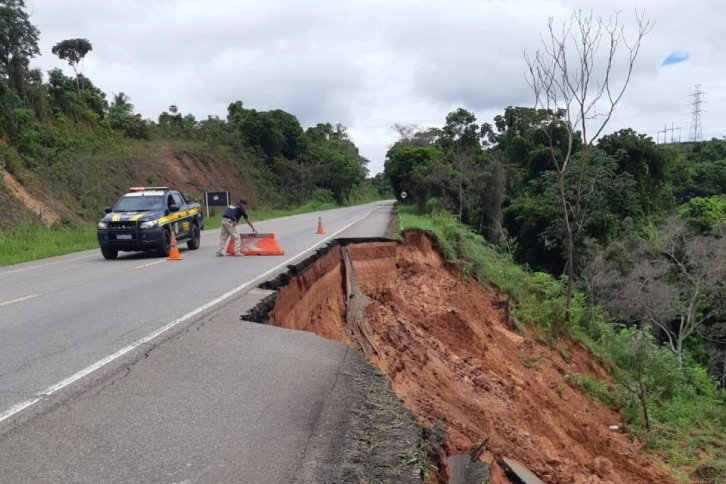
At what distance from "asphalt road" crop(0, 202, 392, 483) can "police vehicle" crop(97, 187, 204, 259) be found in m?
5.71

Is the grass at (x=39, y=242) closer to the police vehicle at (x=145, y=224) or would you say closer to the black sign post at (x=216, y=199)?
the police vehicle at (x=145, y=224)

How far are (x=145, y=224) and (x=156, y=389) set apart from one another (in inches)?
438

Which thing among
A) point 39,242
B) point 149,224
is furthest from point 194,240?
point 39,242

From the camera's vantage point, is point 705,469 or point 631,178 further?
point 631,178

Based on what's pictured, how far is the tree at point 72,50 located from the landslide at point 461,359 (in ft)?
122

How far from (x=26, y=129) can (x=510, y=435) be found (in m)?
28.6

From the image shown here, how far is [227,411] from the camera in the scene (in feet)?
15.3

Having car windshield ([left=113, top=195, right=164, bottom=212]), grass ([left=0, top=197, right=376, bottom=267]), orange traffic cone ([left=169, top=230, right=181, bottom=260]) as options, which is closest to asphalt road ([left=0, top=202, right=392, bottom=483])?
orange traffic cone ([left=169, top=230, right=181, bottom=260])

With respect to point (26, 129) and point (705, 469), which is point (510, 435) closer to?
point (705, 469)

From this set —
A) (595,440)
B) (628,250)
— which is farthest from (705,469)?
(628,250)

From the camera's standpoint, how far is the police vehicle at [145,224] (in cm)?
1539

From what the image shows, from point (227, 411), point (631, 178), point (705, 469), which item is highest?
point (631, 178)

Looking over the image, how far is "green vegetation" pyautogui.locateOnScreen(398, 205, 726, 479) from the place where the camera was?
1277cm

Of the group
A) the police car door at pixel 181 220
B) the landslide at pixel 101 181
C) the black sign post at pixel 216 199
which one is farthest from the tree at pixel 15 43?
the police car door at pixel 181 220
